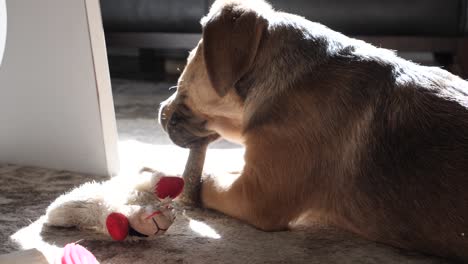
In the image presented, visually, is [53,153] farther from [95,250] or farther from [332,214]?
[332,214]

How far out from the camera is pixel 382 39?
132 inches

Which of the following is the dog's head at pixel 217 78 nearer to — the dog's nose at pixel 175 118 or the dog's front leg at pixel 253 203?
the dog's nose at pixel 175 118

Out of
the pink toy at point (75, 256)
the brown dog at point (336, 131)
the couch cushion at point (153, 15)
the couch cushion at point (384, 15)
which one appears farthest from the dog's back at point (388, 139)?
the couch cushion at point (153, 15)

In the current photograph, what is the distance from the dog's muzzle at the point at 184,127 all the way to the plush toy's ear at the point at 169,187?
8.0 inches

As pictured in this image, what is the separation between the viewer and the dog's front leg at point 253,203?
1694mm

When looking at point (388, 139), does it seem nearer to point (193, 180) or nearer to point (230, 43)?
point (230, 43)

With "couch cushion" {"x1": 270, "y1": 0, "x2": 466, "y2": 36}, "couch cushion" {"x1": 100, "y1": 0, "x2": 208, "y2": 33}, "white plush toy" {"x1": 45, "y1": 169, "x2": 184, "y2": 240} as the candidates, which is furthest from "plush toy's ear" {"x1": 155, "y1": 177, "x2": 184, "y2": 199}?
"couch cushion" {"x1": 100, "y1": 0, "x2": 208, "y2": 33}

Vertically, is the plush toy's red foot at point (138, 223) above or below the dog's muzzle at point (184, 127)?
below

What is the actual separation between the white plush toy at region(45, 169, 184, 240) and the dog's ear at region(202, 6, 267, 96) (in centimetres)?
32

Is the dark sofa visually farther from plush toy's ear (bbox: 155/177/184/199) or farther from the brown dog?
plush toy's ear (bbox: 155/177/184/199)

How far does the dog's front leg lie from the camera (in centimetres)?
169

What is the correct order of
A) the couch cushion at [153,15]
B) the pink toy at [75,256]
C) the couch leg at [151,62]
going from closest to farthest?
1. the pink toy at [75,256]
2. the couch cushion at [153,15]
3. the couch leg at [151,62]

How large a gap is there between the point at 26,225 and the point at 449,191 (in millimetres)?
1087

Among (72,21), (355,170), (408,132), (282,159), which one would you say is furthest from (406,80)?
(72,21)
